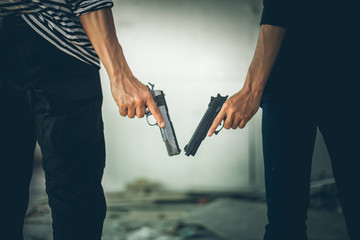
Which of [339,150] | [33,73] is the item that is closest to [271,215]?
[339,150]

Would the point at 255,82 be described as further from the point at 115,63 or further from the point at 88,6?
the point at 88,6

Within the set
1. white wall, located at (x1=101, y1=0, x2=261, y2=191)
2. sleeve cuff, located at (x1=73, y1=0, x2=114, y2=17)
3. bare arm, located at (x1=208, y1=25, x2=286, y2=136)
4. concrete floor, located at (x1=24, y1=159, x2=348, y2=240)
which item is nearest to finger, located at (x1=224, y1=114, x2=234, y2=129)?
bare arm, located at (x1=208, y1=25, x2=286, y2=136)

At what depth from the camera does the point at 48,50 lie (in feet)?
2.57

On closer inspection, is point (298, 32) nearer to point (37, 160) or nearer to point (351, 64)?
point (351, 64)

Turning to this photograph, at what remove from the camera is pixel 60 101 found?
0.79 meters

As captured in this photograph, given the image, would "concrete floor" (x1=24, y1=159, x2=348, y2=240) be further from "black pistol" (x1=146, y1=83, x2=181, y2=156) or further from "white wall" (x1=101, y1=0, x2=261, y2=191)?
"black pistol" (x1=146, y1=83, x2=181, y2=156)

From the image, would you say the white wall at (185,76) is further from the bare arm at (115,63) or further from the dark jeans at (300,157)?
the bare arm at (115,63)

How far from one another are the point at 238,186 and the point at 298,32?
7.53ft

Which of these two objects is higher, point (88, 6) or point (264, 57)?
point (88, 6)

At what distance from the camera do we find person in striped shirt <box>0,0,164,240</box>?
771mm

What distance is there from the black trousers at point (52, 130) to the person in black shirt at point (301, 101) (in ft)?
1.41

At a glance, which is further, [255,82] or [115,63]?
[255,82]

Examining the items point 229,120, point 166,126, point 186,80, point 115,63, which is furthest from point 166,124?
point 186,80

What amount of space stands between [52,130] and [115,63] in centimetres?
24
